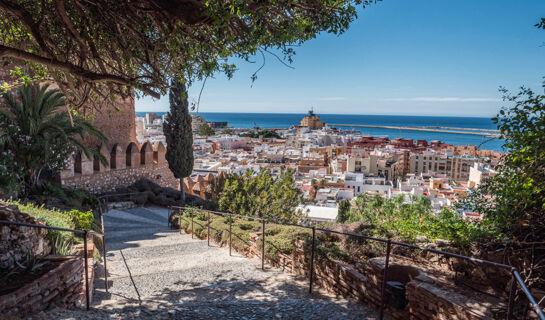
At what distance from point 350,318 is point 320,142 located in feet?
203

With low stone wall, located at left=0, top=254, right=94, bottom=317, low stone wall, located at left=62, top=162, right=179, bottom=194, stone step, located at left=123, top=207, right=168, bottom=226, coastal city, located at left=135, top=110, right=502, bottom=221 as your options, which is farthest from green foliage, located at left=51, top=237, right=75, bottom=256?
coastal city, located at left=135, top=110, right=502, bottom=221

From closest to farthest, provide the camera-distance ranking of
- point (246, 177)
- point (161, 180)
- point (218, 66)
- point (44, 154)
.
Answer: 1. point (218, 66)
2. point (44, 154)
3. point (246, 177)
4. point (161, 180)

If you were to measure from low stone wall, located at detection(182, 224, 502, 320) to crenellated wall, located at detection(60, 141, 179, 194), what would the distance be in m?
9.43

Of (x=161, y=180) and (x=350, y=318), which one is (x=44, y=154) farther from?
(x=350, y=318)

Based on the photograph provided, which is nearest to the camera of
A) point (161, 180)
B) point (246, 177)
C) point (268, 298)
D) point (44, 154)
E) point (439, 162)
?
point (268, 298)

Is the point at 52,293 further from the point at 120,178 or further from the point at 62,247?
the point at 120,178

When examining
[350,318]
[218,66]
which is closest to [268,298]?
[350,318]

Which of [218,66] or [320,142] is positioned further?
[320,142]

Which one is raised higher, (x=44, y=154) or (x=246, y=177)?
(x=44, y=154)

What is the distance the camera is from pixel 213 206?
13234 mm

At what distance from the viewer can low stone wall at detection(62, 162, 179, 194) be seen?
12031 millimetres

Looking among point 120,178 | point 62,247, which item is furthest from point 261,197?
point 120,178

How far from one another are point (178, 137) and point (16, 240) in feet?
37.9

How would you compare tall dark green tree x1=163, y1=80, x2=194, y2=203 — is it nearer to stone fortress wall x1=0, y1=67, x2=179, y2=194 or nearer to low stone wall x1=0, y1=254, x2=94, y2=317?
stone fortress wall x1=0, y1=67, x2=179, y2=194
